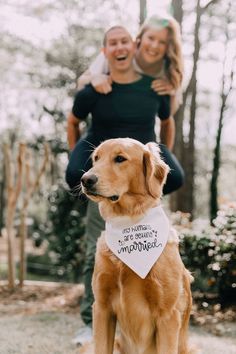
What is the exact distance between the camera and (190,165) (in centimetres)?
1298

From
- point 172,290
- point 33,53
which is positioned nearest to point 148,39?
point 172,290

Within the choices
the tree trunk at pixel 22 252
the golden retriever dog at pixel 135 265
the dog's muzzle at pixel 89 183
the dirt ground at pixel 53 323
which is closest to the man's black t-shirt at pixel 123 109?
the golden retriever dog at pixel 135 265

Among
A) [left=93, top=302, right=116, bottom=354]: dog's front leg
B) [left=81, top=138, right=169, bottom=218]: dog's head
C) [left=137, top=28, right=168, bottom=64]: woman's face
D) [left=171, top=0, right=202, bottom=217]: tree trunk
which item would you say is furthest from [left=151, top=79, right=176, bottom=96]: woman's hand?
[left=171, top=0, right=202, bottom=217]: tree trunk

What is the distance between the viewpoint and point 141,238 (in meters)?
3.26

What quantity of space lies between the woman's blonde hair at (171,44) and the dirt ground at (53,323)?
7.64 ft

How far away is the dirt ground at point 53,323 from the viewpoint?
15.3 feet

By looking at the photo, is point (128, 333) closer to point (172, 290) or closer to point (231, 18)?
point (172, 290)

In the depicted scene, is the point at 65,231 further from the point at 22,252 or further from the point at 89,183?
the point at 89,183

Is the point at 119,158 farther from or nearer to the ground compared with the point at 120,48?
nearer to the ground

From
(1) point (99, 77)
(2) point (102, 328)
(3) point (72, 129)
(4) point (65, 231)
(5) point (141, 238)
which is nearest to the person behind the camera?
(2) point (102, 328)

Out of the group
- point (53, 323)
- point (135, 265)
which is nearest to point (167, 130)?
point (135, 265)

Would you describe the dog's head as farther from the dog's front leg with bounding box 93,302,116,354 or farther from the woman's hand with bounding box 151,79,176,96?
the woman's hand with bounding box 151,79,176,96

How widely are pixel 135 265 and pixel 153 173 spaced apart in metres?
0.58

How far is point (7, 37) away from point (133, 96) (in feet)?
37.3
